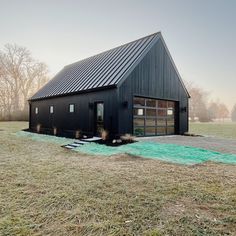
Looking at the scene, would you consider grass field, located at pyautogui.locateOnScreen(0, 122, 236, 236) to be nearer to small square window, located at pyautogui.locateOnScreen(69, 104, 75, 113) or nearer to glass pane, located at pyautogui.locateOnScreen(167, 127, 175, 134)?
small square window, located at pyautogui.locateOnScreen(69, 104, 75, 113)

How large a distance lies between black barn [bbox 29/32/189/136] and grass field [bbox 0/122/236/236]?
19.2 ft

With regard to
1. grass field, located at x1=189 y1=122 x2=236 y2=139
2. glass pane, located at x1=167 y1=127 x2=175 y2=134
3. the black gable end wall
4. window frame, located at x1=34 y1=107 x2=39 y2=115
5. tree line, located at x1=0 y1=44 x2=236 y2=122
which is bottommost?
grass field, located at x1=189 y1=122 x2=236 y2=139

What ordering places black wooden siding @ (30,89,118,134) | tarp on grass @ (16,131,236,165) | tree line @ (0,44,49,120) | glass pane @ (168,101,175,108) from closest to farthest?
tarp on grass @ (16,131,236,165) < black wooden siding @ (30,89,118,134) < glass pane @ (168,101,175,108) < tree line @ (0,44,49,120)

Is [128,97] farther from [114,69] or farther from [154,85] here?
[154,85]

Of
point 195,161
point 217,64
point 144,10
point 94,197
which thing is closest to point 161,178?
point 94,197

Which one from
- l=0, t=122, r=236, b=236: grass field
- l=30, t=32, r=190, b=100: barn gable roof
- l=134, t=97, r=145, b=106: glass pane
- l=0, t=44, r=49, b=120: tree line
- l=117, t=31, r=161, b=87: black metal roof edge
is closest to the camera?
l=0, t=122, r=236, b=236: grass field

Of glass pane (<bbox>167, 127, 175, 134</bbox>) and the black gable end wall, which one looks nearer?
the black gable end wall

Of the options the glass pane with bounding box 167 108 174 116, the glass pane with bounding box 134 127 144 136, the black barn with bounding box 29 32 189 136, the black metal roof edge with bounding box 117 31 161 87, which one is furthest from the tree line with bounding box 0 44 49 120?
the black metal roof edge with bounding box 117 31 161 87

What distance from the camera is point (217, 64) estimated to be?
18.0 metres

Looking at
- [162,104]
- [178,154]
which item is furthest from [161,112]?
[178,154]

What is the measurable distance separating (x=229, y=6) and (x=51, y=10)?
11.1 meters

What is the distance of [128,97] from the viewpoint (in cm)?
1141

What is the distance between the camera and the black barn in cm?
1121

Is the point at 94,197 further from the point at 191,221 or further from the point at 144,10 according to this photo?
the point at 144,10
